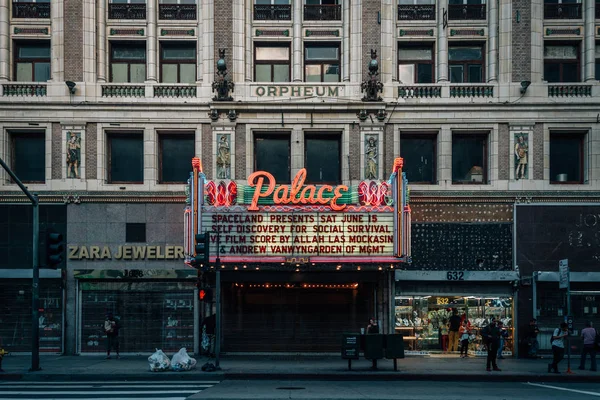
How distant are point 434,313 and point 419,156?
23.2ft

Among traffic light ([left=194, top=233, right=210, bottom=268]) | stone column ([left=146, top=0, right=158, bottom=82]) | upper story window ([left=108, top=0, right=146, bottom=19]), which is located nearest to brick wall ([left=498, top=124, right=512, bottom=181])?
traffic light ([left=194, top=233, right=210, bottom=268])

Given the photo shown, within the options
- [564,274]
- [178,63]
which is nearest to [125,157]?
[178,63]

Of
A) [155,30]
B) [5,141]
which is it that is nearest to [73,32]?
[155,30]

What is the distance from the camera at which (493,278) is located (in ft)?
A: 103

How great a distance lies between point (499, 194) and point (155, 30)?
17049 millimetres

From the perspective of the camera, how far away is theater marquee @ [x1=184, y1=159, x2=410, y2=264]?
2925cm

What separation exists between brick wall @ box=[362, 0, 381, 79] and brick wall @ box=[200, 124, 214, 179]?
7.46 m

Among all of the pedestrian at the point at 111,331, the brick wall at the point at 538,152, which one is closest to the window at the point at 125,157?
the pedestrian at the point at 111,331

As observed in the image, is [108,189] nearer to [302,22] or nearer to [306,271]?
[306,271]

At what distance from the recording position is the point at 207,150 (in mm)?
32281

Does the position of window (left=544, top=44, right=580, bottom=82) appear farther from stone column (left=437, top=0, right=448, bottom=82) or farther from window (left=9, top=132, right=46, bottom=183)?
window (left=9, top=132, right=46, bottom=183)

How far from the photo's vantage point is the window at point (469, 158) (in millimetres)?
32562

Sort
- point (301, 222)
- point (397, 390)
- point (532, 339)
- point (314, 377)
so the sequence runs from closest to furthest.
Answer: point (397, 390), point (314, 377), point (301, 222), point (532, 339)

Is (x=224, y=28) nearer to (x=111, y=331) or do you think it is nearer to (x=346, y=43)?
(x=346, y=43)
